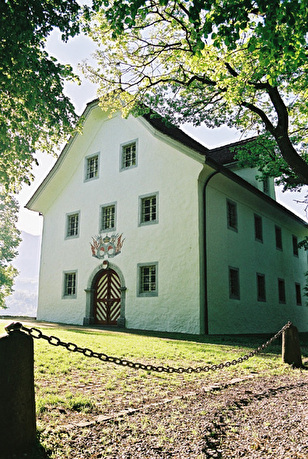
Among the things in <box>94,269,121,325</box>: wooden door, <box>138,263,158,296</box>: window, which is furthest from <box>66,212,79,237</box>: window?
<box>138,263,158,296</box>: window

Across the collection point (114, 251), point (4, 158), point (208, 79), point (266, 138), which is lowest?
point (114, 251)

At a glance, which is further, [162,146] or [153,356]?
[162,146]

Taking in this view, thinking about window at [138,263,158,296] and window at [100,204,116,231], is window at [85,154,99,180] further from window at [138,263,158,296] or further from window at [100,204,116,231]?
window at [138,263,158,296]

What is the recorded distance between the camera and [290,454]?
3.13 metres

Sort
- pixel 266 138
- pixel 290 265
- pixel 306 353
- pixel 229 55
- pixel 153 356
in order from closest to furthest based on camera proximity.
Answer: pixel 153 356, pixel 306 353, pixel 229 55, pixel 266 138, pixel 290 265

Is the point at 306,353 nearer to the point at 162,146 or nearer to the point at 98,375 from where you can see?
the point at 98,375

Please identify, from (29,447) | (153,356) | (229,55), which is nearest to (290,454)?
(29,447)

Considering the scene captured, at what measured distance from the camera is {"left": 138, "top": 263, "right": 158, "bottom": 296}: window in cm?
1652

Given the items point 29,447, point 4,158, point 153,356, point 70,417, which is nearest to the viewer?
point 29,447

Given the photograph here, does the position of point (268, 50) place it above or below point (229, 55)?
below

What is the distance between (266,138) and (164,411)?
13.5m

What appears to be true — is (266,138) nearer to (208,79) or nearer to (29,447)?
(208,79)

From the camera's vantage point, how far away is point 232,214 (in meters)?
18.8

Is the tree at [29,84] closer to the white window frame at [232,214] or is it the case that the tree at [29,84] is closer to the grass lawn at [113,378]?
the grass lawn at [113,378]
